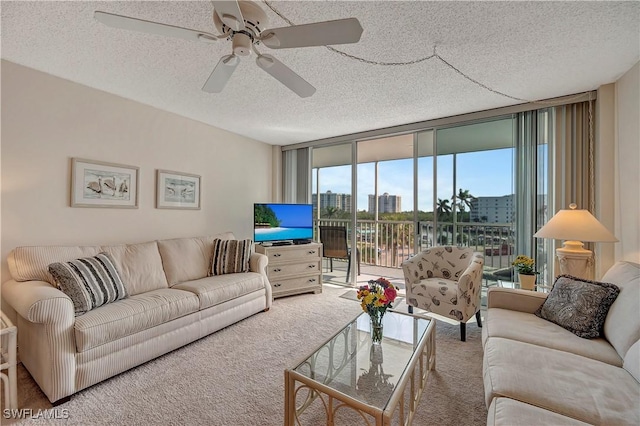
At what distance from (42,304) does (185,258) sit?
1.43 meters

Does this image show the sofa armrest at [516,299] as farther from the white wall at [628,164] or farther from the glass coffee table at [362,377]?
the white wall at [628,164]

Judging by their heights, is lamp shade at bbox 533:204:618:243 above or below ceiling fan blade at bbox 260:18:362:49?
below

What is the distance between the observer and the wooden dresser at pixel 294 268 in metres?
3.88

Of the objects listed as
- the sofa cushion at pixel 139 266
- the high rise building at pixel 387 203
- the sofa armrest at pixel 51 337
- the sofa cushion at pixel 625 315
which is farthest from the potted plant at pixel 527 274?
the sofa armrest at pixel 51 337

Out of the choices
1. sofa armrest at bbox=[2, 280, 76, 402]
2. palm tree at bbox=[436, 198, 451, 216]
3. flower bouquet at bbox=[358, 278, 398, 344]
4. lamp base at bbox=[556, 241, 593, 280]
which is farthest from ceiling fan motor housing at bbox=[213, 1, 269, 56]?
palm tree at bbox=[436, 198, 451, 216]

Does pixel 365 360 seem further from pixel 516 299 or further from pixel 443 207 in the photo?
pixel 443 207

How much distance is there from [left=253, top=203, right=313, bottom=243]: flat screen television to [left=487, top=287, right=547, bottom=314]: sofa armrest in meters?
2.68

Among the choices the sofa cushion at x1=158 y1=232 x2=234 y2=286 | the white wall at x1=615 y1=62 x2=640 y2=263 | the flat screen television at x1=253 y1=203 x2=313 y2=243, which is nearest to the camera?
the white wall at x1=615 y1=62 x2=640 y2=263

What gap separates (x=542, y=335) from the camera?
1.72 meters

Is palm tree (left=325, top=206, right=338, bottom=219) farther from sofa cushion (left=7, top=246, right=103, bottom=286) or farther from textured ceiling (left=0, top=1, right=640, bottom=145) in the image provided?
sofa cushion (left=7, top=246, right=103, bottom=286)

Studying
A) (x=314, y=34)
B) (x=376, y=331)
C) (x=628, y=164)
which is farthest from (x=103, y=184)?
(x=628, y=164)

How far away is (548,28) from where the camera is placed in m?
1.82

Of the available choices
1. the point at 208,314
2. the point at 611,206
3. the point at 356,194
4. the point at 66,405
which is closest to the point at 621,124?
the point at 611,206

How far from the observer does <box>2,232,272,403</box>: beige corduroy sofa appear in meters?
1.77
